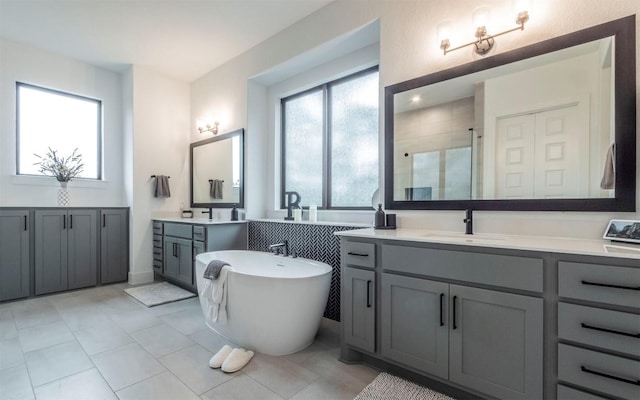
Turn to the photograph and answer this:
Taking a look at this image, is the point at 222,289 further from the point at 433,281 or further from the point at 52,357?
the point at 433,281

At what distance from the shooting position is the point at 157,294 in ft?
11.7

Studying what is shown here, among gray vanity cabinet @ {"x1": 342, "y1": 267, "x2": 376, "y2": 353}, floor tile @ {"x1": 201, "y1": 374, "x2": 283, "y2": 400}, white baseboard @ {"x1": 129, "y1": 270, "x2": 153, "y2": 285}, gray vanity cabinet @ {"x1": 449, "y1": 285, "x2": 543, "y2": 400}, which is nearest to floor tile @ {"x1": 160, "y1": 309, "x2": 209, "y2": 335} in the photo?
floor tile @ {"x1": 201, "y1": 374, "x2": 283, "y2": 400}

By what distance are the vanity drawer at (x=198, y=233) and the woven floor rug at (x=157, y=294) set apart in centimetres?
71

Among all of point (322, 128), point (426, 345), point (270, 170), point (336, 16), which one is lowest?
point (426, 345)

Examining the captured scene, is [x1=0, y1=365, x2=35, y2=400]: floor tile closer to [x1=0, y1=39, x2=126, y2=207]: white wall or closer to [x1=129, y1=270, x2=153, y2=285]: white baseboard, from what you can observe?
[x1=129, y1=270, x2=153, y2=285]: white baseboard

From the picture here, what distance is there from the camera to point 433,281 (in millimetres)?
1696

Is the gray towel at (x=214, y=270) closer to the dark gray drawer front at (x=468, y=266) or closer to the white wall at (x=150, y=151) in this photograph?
the dark gray drawer front at (x=468, y=266)

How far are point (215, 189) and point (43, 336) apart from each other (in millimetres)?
2366

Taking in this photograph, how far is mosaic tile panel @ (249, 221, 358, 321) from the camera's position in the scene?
2787 mm

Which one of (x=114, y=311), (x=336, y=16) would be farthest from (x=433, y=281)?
(x=114, y=311)

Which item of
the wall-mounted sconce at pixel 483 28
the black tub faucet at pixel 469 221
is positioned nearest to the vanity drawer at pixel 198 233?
the black tub faucet at pixel 469 221

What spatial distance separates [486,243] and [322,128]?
236 centimetres

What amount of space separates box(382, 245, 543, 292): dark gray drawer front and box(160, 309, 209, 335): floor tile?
6.03 ft

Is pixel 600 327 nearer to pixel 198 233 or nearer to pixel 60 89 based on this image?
pixel 198 233
